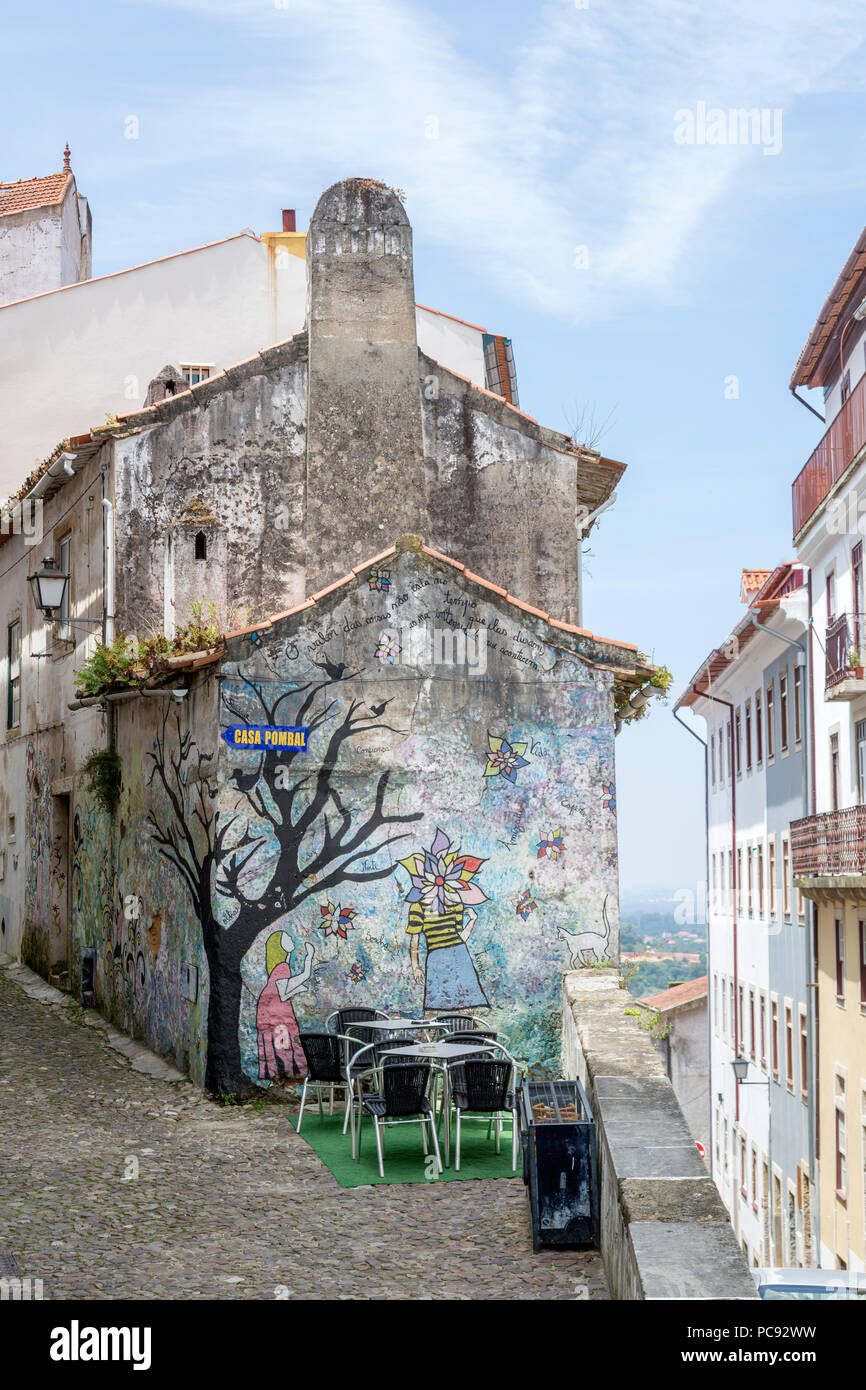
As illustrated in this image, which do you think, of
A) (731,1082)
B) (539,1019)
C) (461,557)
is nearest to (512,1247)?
(539,1019)

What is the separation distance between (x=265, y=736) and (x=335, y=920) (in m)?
1.59

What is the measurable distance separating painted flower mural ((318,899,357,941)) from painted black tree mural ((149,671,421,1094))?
17cm

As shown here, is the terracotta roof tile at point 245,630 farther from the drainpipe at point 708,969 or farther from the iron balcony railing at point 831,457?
the drainpipe at point 708,969

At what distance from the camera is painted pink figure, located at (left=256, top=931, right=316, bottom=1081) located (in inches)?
468

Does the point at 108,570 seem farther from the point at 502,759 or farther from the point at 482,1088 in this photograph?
the point at 482,1088

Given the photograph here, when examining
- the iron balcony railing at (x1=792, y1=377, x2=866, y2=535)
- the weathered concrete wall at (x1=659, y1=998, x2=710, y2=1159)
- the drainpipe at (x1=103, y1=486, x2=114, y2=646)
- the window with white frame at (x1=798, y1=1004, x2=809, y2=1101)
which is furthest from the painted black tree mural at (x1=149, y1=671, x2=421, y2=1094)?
the weathered concrete wall at (x1=659, y1=998, x2=710, y2=1159)

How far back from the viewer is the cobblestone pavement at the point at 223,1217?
7.29 metres

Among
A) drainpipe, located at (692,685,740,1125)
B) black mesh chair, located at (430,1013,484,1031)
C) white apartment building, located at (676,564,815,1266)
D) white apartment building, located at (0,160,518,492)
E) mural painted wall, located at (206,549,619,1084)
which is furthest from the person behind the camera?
drainpipe, located at (692,685,740,1125)

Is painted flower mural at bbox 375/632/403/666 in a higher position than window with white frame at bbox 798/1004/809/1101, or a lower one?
higher

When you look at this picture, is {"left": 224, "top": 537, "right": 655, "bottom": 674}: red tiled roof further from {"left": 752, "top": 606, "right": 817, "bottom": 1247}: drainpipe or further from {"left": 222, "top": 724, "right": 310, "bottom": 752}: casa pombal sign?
{"left": 752, "top": 606, "right": 817, "bottom": 1247}: drainpipe

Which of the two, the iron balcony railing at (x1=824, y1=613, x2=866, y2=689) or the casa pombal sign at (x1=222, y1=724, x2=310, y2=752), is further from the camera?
the iron balcony railing at (x1=824, y1=613, x2=866, y2=689)

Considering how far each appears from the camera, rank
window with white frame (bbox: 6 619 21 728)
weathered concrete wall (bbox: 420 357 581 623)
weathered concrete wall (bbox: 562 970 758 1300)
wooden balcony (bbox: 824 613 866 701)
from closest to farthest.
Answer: weathered concrete wall (bbox: 562 970 758 1300)
weathered concrete wall (bbox: 420 357 581 623)
window with white frame (bbox: 6 619 21 728)
wooden balcony (bbox: 824 613 866 701)

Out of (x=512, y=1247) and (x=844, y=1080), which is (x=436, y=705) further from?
(x=844, y=1080)
